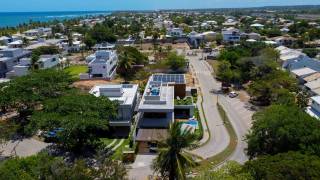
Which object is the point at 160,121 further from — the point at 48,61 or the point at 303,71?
the point at 48,61

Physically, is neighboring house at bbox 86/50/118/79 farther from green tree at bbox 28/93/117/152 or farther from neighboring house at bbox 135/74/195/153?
green tree at bbox 28/93/117/152

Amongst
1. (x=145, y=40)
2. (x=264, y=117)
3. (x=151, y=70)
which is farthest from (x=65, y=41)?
(x=264, y=117)

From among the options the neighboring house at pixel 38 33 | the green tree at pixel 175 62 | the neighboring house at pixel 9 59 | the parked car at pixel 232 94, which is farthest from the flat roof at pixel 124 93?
the neighboring house at pixel 38 33

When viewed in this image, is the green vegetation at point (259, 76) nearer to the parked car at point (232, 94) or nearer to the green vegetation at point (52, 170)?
the parked car at point (232, 94)

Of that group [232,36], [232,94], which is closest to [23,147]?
[232,94]

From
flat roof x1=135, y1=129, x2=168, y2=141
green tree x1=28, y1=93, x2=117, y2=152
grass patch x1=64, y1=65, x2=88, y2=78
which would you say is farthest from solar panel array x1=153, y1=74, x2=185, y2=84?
grass patch x1=64, y1=65, x2=88, y2=78
